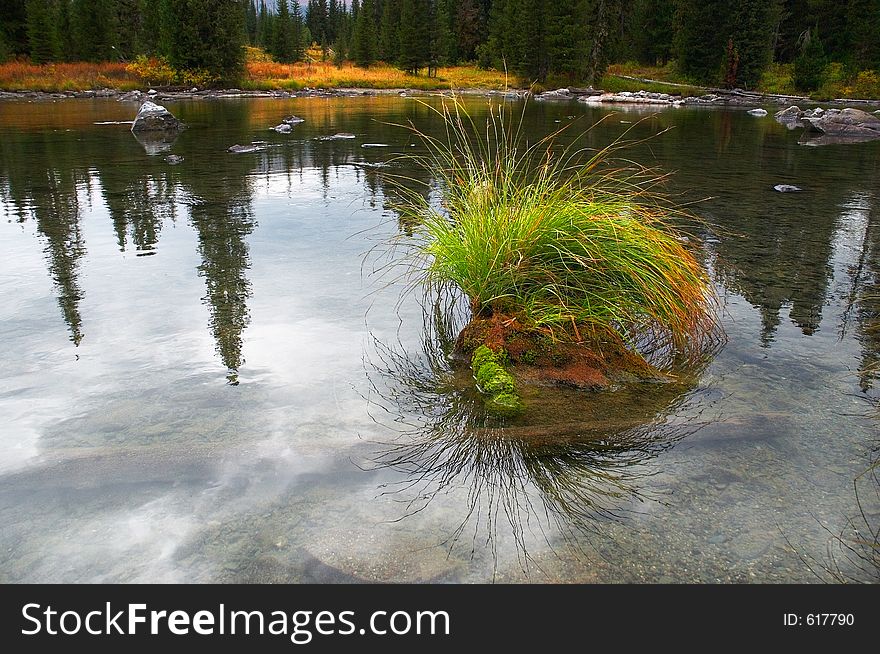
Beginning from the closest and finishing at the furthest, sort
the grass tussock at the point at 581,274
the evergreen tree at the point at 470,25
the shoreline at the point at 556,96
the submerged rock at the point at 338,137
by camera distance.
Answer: the grass tussock at the point at 581,274, the submerged rock at the point at 338,137, the shoreline at the point at 556,96, the evergreen tree at the point at 470,25

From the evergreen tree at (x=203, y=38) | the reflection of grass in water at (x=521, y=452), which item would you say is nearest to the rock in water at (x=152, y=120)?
the reflection of grass in water at (x=521, y=452)

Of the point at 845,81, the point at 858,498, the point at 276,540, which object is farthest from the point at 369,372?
the point at 845,81

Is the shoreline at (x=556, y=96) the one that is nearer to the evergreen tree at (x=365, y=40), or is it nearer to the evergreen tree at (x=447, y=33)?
the evergreen tree at (x=447, y=33)

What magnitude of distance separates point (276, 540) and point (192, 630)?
475 mm

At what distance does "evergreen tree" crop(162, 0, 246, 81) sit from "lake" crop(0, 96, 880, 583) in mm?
42721

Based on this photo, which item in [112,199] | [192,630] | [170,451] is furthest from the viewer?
[112,199]

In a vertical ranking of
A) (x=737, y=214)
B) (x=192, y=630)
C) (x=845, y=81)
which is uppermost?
(x=845, y=81)

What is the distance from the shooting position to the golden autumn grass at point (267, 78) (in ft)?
126

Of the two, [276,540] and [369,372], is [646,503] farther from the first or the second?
[369,372]

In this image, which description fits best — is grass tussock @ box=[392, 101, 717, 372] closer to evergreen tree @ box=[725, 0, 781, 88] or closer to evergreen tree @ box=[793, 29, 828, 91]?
evergreen tree @ box=[793, 29, 828, 91]

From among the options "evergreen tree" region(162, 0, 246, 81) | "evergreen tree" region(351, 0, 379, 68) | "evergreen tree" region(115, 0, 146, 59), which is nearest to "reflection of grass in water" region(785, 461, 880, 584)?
"evergreen tree" region(162, 0, 246, 81)

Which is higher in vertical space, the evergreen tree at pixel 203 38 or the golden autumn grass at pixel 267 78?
the evergreen tree at pixel 203 38

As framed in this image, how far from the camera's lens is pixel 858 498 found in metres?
2.85

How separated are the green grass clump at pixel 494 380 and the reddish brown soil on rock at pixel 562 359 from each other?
0.32 feet
